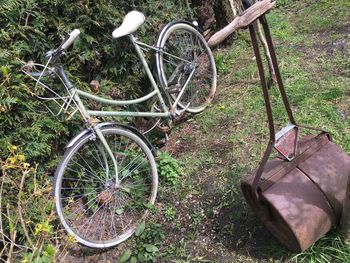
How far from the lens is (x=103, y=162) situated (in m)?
3.52

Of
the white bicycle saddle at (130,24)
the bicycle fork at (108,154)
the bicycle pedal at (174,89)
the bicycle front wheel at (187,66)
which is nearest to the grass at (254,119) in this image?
the bicycle front wheel at (187,66)

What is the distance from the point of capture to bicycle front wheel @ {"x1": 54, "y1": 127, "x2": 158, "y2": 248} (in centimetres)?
340

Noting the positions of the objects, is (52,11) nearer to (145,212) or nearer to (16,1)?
(16,1)

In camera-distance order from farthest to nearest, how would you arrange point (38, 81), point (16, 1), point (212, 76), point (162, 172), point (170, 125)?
point (212, 76) → point (170, 125) → point (162, 172) → point (16, 1) → point (38, 81)

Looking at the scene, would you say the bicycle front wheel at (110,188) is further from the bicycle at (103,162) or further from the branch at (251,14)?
the branch at (251,14)

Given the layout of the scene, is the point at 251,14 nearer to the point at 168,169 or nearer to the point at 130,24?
the point at 130,24

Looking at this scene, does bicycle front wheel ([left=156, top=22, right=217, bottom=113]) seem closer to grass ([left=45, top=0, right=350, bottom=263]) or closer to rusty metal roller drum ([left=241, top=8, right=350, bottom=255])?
grass ([left=45, top=0, right=350, bottom=263])

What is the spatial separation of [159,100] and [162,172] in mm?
749

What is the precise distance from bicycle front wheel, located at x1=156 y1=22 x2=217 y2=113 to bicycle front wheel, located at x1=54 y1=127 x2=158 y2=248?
88 centimetres

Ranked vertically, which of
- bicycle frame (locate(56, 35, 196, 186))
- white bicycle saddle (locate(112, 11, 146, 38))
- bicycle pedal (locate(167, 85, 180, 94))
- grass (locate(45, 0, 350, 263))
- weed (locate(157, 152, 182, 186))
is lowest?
grass (locate(45, 0, 350, 263))

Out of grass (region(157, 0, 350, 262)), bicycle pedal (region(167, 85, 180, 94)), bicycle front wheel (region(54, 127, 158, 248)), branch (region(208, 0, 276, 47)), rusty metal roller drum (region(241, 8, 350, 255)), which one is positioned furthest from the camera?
bicycle pedal (region(167, 85, 180, 94))

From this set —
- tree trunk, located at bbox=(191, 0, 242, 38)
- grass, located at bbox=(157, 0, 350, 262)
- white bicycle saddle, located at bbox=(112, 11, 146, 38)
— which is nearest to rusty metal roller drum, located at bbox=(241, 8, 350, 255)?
grass, located at bbox=(157, 0, 350, 262)

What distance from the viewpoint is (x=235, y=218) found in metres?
3.19

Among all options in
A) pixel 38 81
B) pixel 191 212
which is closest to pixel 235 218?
pixel 191 212
